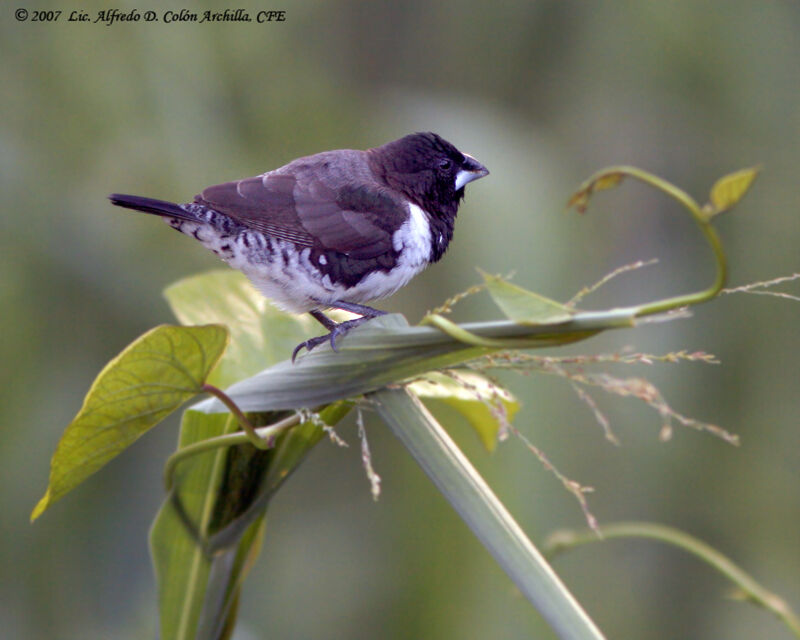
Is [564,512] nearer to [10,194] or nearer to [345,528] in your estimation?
[345,528]

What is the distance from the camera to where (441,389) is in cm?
107

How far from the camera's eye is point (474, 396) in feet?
3.58

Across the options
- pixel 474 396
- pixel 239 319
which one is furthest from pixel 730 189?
pixel 239 319

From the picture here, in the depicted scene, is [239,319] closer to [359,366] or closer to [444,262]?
[359,366]

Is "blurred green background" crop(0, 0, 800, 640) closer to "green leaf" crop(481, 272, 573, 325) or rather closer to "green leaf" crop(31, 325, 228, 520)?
"green leaf" crop(31, 325, 228, 520)

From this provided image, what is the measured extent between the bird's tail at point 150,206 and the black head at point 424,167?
1.10 feet

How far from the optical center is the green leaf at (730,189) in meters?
0.63

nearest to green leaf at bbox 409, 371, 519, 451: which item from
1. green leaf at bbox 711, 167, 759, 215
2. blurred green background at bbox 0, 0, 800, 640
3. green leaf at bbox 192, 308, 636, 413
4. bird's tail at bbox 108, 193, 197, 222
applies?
green leaf at bbox 192, 308, 636, 413

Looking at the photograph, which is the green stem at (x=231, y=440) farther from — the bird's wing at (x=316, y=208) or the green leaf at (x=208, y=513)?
the bird's wing at (x=316, y=208)

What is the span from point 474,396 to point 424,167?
536 mm

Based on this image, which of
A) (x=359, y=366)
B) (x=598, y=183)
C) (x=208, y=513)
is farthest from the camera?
(x=208, y=513)

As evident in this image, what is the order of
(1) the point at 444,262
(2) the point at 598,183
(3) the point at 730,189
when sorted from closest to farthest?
(3) the point at 730,189 < (2) the point at 598,183 < (1) the point at 444,262

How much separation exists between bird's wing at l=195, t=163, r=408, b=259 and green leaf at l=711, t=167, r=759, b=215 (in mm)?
782

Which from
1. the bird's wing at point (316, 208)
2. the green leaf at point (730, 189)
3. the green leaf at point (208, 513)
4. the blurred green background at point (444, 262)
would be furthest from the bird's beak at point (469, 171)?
the green leaf at point (730, 189)
